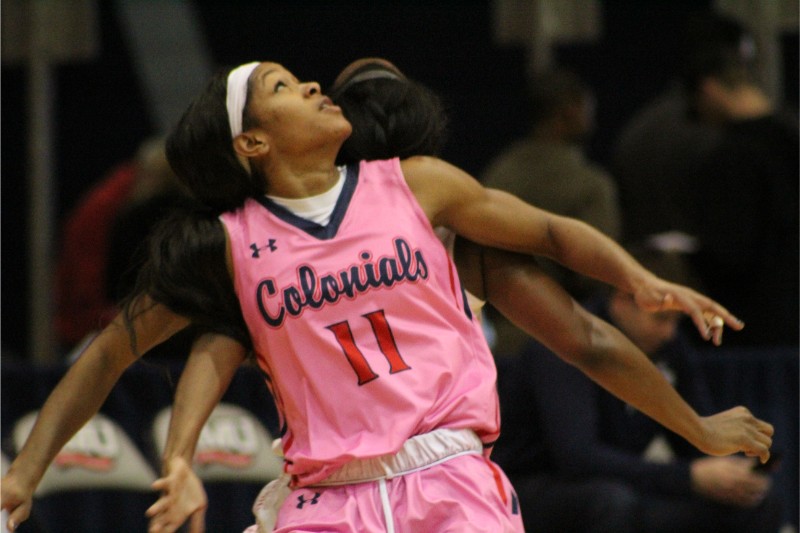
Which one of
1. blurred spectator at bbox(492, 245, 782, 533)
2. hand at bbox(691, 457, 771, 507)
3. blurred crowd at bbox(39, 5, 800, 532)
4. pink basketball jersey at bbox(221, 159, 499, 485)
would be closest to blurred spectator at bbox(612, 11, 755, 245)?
blurred crowd at bbox(39, 5, 800, 532)

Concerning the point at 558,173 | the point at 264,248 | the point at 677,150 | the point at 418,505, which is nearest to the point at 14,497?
the point at 264,248

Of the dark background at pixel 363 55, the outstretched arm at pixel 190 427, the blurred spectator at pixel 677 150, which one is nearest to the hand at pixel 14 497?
the outstretched arm at pixel 190 427

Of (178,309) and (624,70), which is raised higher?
(178,309)

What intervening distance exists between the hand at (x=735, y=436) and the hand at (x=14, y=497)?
1585mm

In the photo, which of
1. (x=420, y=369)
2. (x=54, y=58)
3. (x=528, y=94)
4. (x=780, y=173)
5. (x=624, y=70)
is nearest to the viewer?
(x=420, y=369)

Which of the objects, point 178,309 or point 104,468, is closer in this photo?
point 178,309

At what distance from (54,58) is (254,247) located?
3719 mm

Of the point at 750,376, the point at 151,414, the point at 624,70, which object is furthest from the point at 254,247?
the point at 624,70

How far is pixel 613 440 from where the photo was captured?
498cm

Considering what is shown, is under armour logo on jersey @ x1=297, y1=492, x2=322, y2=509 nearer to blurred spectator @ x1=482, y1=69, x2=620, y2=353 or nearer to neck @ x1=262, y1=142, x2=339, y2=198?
neck @ x1=262, y1=142, x2=339, y2=198

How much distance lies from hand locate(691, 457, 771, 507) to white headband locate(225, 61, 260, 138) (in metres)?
2.43

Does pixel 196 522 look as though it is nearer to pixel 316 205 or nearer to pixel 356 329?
pixel 356 329

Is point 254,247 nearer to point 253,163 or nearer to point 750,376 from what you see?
point 253,163

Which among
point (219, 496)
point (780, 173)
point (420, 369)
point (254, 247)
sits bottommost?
point (219, 496)
